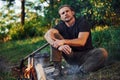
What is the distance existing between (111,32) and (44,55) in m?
4.45

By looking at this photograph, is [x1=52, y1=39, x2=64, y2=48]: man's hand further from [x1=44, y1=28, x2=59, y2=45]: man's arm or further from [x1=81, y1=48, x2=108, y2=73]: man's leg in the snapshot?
[x1=81, y1=48, x2=108, y2=73]: man's leg

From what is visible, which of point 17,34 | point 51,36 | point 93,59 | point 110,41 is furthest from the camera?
point 17,34

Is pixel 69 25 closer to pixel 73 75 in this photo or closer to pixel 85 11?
pixel 73 75

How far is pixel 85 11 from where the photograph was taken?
11.9 metres

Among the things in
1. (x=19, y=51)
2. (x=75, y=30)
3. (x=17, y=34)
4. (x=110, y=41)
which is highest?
(x=75, y=30)

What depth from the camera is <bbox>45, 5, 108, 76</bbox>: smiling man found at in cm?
642

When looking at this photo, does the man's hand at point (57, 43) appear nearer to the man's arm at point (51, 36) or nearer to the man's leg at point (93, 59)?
the man's arm at point (51, 36)

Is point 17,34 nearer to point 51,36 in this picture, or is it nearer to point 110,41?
point 110,41

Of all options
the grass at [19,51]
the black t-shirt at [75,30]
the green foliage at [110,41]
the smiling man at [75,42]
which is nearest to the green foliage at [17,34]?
the grass at [19,51]

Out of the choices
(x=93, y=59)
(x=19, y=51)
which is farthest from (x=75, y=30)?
(x=19, y=51)

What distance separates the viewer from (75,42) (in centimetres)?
638

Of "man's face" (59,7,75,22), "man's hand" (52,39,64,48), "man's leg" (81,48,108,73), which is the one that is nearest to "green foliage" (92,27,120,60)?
"man's leg" (81,48,108,73)

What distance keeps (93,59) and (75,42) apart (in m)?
0.76

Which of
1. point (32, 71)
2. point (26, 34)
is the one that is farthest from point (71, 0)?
point (26, 34)
